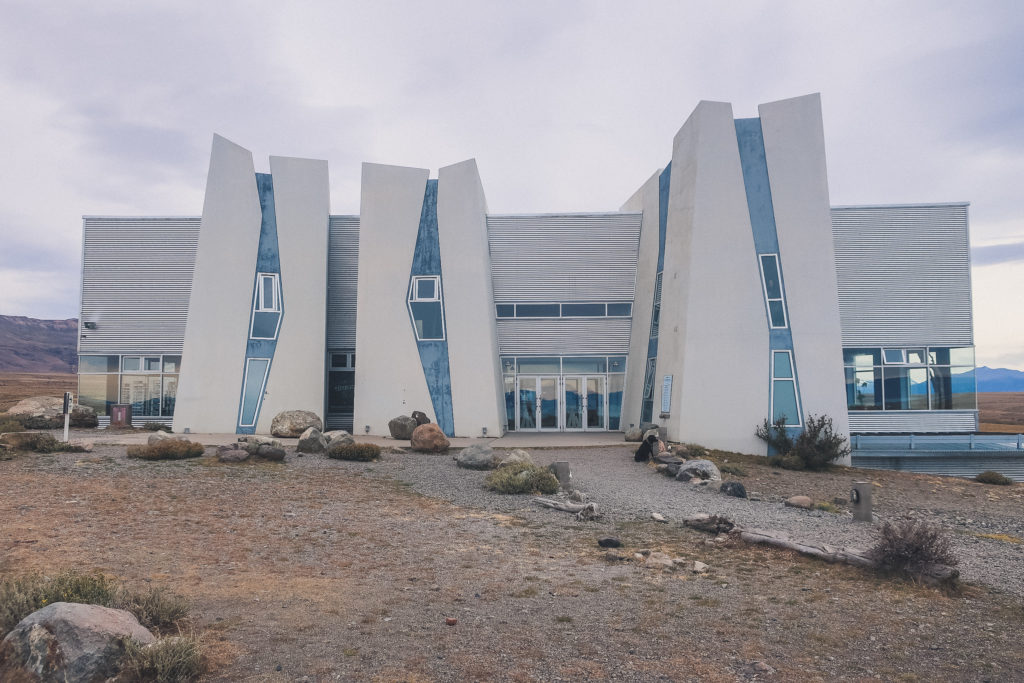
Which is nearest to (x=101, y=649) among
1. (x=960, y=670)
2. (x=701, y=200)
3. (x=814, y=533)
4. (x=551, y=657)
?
(x=551, y=657)

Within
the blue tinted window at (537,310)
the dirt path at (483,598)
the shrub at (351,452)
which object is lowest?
the dirt path at (483,598)

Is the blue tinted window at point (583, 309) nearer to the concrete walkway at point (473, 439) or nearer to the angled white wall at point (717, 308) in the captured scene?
the concrete walkway at point (473, 439)

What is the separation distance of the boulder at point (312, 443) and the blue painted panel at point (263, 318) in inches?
288

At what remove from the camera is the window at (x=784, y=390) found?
20.4 metres

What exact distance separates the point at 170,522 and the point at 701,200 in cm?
1759

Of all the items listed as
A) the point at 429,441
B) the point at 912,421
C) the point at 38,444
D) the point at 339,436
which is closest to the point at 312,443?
the point at 339,436

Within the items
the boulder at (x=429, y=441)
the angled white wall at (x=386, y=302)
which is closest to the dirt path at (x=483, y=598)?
the boulder at (x=429, y=441)

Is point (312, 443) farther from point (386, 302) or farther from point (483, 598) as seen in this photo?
point (483, 598)

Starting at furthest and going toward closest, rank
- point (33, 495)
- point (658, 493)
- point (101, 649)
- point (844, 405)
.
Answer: point (844, 405) < point (658, 493) < point (33, 495) < point (101, 649)

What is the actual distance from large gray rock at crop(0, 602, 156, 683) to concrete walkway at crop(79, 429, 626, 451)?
48.9 feet

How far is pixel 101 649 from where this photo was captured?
4.51 meters

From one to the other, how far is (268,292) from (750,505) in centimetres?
1903

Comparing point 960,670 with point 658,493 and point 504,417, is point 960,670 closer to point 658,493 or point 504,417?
point 658,493

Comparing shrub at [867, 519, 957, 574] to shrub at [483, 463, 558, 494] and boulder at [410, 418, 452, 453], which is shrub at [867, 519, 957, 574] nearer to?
shrub at [483, 463, 558, 494]
